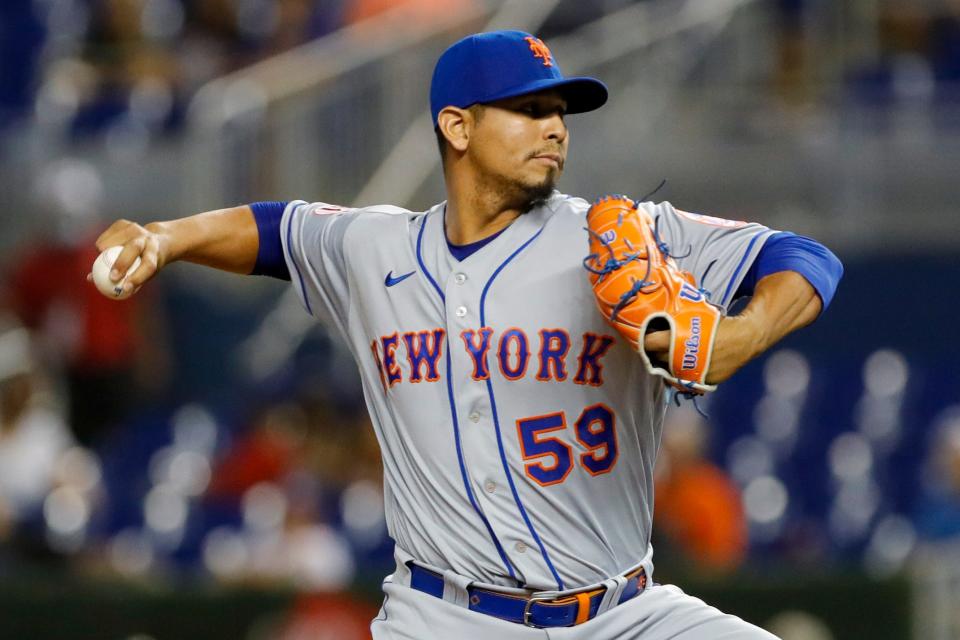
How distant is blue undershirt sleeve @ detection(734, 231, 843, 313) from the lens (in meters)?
3.40

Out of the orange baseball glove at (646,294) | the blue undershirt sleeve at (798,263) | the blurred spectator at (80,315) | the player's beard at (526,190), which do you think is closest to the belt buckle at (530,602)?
the orange baseball glove at (646,294)

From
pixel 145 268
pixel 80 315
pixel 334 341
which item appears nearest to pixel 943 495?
pixel 334 341

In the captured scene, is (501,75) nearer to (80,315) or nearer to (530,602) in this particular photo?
(530,602)

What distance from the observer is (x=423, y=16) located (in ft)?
31.9

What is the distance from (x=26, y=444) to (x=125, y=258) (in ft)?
15.3

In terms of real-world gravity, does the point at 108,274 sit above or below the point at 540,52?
below

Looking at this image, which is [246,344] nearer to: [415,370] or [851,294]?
[851,294]

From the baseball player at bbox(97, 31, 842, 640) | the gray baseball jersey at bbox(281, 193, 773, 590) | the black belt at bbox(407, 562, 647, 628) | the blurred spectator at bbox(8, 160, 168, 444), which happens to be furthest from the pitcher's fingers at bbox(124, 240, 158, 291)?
the blurred spectator at bbox(8, 160, 168, 444)

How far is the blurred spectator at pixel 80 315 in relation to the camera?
8.53m

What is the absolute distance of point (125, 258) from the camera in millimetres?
3572

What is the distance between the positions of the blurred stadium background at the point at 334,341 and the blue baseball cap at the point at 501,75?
348cm

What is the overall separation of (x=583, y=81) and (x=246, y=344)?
586 cm

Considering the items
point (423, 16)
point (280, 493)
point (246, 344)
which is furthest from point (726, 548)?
point (423, 16)

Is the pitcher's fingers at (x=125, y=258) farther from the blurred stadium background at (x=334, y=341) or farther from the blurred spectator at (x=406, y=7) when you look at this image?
the blurred spectator at (x=406, y=7)
